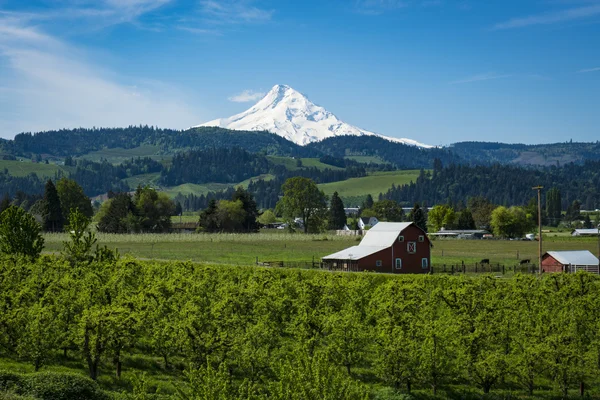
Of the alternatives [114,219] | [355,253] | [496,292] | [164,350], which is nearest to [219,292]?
[164,350]

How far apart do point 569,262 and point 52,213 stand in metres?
93.4

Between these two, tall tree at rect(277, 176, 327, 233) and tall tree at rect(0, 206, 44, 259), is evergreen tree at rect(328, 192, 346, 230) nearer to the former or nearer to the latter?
tall tree at rect(277, 176, 327, 233)

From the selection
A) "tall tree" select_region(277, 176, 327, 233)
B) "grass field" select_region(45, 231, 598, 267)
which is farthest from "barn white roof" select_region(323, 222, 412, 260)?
"tall tree" select_region(277, 176, 327, 233)

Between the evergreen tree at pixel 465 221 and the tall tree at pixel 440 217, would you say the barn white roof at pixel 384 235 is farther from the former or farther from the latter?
the evergreen tree at pixel 465 221

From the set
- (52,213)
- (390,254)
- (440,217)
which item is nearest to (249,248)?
(390,254)

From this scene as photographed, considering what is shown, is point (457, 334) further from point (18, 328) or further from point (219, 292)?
point (18, 328)

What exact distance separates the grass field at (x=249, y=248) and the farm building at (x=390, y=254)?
3.21 metres

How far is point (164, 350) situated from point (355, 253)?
41926 millimetres

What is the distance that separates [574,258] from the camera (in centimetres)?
7106

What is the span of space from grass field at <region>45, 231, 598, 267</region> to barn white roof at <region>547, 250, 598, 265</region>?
938 cm

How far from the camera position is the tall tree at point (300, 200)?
144 m

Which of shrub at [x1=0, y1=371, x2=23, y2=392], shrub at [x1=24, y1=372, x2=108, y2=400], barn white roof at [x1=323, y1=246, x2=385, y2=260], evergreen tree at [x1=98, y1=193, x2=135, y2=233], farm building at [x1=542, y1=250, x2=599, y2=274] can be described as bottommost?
shrub at [x1=24, y1=372, x2=108, y2=400]

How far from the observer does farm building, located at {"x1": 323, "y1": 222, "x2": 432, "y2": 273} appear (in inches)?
2914

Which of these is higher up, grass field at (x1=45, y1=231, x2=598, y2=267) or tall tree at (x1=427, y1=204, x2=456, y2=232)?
tall tree at (x1=427, y1=204, x2=456, y2=232)
